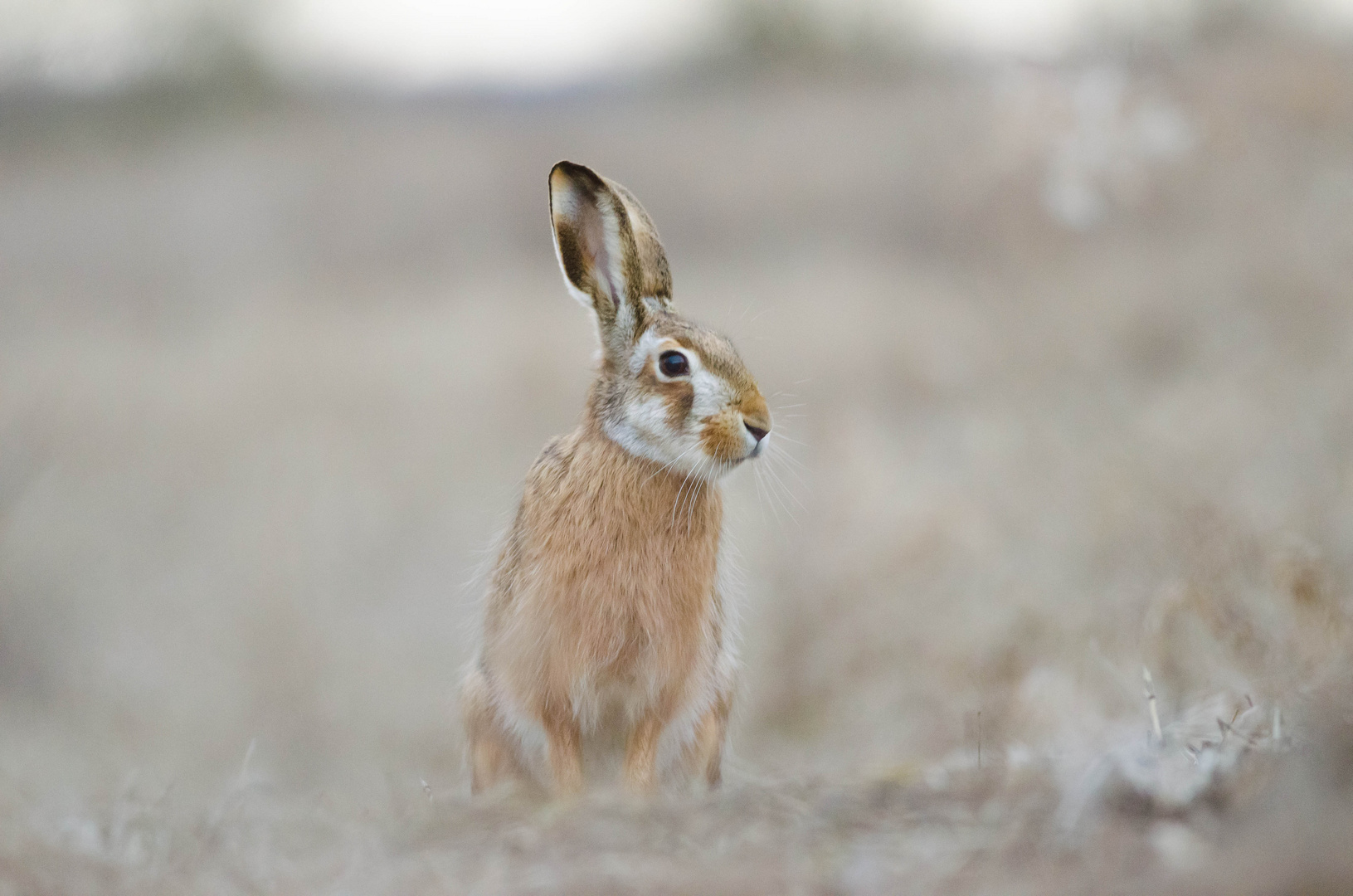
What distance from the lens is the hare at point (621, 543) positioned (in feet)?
12.2

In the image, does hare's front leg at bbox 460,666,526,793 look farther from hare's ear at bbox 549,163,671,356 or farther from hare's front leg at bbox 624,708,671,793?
hare's ear at bbox 549,163,671,356

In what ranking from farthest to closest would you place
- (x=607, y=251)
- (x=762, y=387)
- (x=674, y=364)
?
(x=762, y=387) < (x=607, y=251) < (x=674, y=364)

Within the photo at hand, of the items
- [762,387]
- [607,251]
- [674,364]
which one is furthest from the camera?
[762,387]

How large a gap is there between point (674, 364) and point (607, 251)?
0.51m

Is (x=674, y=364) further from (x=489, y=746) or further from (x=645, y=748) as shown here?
(x=489, y=746)

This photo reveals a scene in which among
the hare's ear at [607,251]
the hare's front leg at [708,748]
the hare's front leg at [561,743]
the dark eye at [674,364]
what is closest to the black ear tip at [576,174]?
the hare's ear at [607,251]

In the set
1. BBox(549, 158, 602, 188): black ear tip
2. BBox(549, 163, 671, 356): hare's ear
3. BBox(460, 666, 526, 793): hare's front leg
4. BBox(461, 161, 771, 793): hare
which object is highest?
BBox(549, 158, 602, 188): black ear tip

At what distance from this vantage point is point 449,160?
608 inches

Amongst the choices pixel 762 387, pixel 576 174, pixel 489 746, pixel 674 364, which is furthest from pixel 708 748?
pixel 762 387

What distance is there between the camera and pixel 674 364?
148 inches

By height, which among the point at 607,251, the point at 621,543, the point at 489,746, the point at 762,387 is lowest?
the point at 489,746

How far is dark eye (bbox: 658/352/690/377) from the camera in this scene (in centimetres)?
375

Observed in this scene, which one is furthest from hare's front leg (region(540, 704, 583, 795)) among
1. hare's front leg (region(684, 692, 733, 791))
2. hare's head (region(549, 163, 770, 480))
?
hare's head (region(549, 163, 770, 480))

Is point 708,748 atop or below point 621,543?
below
